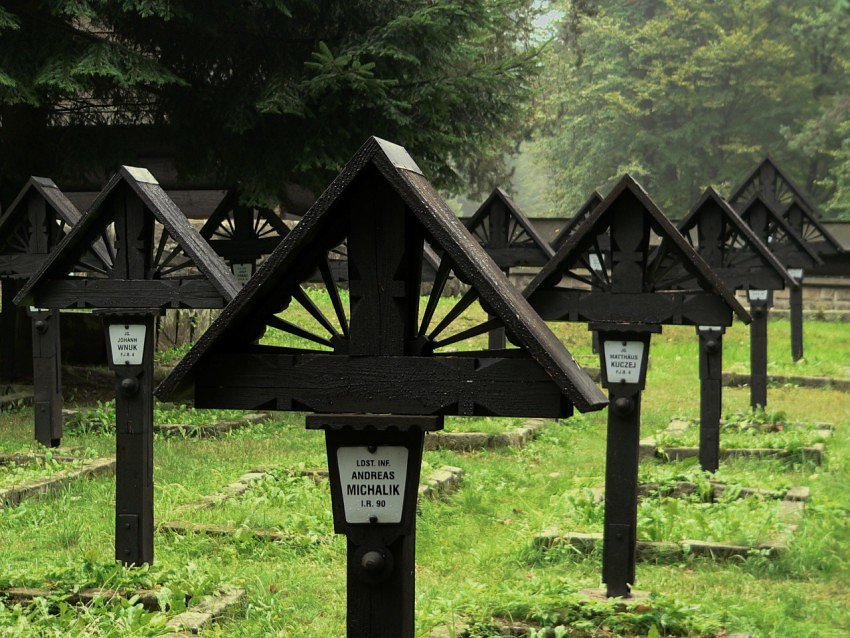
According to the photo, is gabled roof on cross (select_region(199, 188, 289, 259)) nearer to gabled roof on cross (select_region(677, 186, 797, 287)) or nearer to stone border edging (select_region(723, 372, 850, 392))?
gabled roof on cross (select_region(677, 186, 797, 287))

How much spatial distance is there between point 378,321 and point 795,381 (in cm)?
1620

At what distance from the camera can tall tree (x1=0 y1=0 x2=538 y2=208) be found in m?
14.2

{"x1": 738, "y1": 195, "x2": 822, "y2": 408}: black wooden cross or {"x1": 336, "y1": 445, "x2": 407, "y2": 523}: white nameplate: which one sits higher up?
{"x1": 738, "y1": 195, "x2": 822, "y2": 408}: black wooden cross

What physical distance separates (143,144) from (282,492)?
8.06m

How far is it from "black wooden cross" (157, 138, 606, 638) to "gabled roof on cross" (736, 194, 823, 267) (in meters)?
13.1

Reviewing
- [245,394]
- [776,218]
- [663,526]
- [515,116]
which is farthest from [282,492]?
[776,218]

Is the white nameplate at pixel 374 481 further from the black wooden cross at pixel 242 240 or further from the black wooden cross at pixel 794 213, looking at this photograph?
the black wooden cross at pixel 794 213

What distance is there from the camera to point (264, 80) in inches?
610

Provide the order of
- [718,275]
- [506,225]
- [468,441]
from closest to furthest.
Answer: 1. [718,275]
2. [468,441]
3. [506,225]

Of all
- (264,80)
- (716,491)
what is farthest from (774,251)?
(716,491)

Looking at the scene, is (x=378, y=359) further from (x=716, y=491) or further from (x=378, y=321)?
(x=716, y=491)

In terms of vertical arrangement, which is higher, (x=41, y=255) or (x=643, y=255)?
(x=41, y=255)

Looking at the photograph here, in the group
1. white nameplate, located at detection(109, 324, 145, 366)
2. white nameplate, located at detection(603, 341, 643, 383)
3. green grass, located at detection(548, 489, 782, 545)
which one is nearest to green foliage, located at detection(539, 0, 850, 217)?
green grass, located at detection(548, 489, 782, 545)

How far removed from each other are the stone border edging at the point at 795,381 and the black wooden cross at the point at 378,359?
15.7 meters
